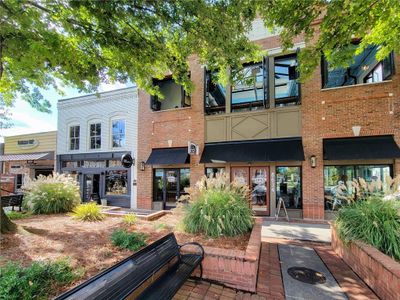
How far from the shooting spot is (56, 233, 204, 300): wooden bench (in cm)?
224

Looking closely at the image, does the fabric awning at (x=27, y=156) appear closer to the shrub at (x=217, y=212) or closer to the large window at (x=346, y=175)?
the shrub at (x=217, y=212)

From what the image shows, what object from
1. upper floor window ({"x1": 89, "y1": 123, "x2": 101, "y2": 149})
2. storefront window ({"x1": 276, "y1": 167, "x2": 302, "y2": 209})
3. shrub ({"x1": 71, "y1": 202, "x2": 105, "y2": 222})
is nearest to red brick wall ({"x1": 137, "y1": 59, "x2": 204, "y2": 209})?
upper floor window ({"x1": 89, "y1": 123, "x2": 101, "y2": 149})

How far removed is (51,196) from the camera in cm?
846

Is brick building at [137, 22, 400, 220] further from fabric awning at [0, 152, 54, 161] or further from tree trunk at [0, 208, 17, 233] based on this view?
fabric awning at [0, 152, 54, 161]

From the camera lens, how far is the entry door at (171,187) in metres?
12.3

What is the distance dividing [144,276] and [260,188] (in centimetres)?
864

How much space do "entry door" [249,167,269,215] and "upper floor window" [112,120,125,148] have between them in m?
7.98

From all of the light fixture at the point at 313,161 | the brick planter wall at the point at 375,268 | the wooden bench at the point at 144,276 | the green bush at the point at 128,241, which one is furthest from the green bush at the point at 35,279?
the light fixture at the point at 313,161

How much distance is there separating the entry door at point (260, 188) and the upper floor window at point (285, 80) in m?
3.33

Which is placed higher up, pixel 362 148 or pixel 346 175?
pixel 362 148

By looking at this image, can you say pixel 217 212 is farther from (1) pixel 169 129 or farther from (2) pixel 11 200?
(2) pixel 11 200

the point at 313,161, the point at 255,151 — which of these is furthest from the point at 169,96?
the point at 313,161

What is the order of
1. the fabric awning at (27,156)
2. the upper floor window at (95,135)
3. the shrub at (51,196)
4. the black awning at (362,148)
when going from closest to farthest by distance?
the shrub at (51,196)
the black awning at (362,148)
the upper floor window at (95,135)
the fabric awning at (27,156)

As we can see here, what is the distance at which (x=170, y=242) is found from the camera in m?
3.82
